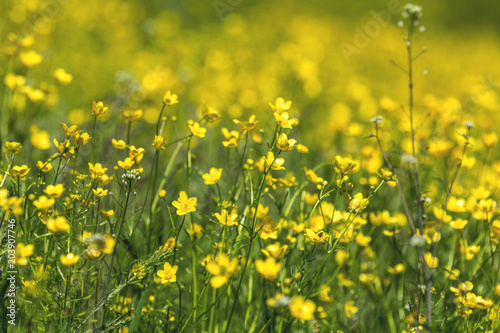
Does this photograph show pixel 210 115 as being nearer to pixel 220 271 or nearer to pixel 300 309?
pixel 220 271

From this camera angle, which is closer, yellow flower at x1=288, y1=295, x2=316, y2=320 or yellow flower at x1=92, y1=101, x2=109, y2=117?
yellow flower at x1=288, y1=295, x2=316, y2=320

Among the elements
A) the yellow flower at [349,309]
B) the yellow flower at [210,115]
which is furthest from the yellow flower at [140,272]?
the yellow flower at [349,309]

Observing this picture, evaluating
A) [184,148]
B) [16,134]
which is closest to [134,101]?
[184,148]

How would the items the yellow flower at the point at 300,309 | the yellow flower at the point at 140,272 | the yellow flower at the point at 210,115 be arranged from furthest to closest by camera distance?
the yellow flower at the point at 210,115, the yellow flower at the point at 140,272, the yellow flower at the point at 300,309

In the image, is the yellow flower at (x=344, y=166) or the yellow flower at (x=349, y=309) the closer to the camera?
the yellow flower at (x=344, y=166)

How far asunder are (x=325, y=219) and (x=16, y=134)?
141cm

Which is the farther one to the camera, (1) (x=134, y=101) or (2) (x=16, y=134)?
(1) (x=134, y=101)

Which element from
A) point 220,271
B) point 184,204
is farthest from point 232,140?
point 220,271

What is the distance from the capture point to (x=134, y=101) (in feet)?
8.78

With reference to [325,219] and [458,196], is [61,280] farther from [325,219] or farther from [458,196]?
[458,196]

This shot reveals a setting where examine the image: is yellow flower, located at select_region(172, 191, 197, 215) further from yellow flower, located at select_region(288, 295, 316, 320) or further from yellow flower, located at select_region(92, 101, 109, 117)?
yellow flower, located at select_region(288, 295, 316, 320)

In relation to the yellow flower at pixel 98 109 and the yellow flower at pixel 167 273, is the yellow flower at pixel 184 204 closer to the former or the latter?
the yellow flower at pixel 167 273

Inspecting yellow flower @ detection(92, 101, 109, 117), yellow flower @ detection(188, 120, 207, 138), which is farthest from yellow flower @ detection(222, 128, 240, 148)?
yellow flower @ detection(92, 101, 109, 117)

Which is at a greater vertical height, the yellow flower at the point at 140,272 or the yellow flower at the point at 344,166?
the yellow flower at the point at 344,166
